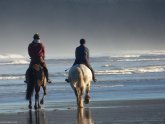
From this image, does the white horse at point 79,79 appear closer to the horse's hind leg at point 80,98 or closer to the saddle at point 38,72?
the horse's hind leg at point 80,98

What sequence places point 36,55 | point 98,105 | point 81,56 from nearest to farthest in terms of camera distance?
point 98,105
point 36,55
point 81,56

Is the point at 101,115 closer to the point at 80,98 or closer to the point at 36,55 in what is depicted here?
the point at 80,98

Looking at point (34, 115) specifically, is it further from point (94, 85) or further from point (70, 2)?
point (70, 2)

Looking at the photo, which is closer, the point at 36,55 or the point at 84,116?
the point at 84,116

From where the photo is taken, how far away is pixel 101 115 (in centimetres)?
1795

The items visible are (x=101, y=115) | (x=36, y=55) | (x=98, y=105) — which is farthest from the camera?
(x=36, y=55)

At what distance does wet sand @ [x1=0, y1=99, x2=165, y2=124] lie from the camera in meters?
16.7

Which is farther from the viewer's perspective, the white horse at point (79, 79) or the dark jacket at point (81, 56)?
the dark jacket at point (81, 56)

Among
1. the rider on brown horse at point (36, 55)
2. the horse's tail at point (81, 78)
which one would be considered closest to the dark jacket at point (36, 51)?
the rider on brown horse at point (36, 55)

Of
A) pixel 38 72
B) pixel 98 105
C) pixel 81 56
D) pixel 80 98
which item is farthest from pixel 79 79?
pixel 81 56

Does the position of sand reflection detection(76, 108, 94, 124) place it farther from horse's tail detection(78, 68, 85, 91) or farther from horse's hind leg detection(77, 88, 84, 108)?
horse's tail detection(78, 68, 85, 91)

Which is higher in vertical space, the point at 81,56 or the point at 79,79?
the point at 81,56

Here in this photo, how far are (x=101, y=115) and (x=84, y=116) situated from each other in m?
0.37

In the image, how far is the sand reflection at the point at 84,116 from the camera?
54.6ft
